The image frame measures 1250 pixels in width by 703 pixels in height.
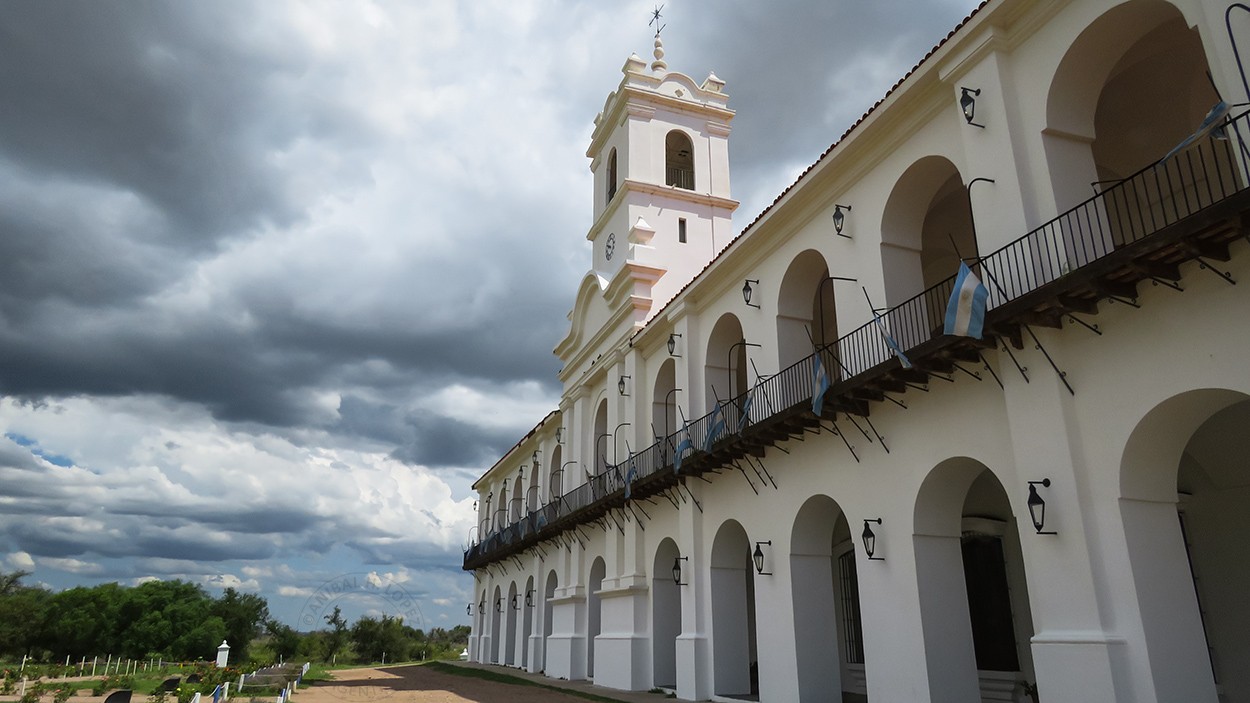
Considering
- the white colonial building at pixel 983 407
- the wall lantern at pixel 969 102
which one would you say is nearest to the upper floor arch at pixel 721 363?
the white colonial building at pixel 983 407

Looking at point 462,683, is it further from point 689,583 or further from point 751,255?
point 751,255

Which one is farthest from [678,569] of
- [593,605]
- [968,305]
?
[968,305]

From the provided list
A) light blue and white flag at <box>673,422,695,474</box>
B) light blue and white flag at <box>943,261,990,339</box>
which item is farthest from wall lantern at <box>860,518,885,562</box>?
light blue and white flag at <box>673,422,695,474</box>

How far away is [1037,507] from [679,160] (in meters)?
22.3

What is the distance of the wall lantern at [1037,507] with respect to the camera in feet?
30.3

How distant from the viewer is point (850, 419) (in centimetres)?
1336

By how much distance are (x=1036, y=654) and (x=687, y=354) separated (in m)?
11.4

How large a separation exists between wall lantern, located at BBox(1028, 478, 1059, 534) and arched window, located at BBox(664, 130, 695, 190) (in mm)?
20976

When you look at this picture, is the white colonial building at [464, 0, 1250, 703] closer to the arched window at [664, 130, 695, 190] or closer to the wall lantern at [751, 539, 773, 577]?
the wall lantern at [751, 539, 773, 577]

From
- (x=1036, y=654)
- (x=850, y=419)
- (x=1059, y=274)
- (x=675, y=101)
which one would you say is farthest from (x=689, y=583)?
(x=675, y=101)

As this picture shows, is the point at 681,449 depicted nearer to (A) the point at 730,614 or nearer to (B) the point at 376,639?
(A) the point at 730,614

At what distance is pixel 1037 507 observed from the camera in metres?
9.33

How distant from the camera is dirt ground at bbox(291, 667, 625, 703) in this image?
18864mm

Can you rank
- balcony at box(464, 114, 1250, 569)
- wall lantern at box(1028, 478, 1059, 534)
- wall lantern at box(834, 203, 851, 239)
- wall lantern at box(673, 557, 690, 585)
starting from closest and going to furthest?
balcony at box(464, 114, 1250, 569)
wall lantern at box(1028, 478, 1059, 534)
wall lantern at box(834, 203, 851, 239)
wall lantern at box(673, 557, 690, 585)
